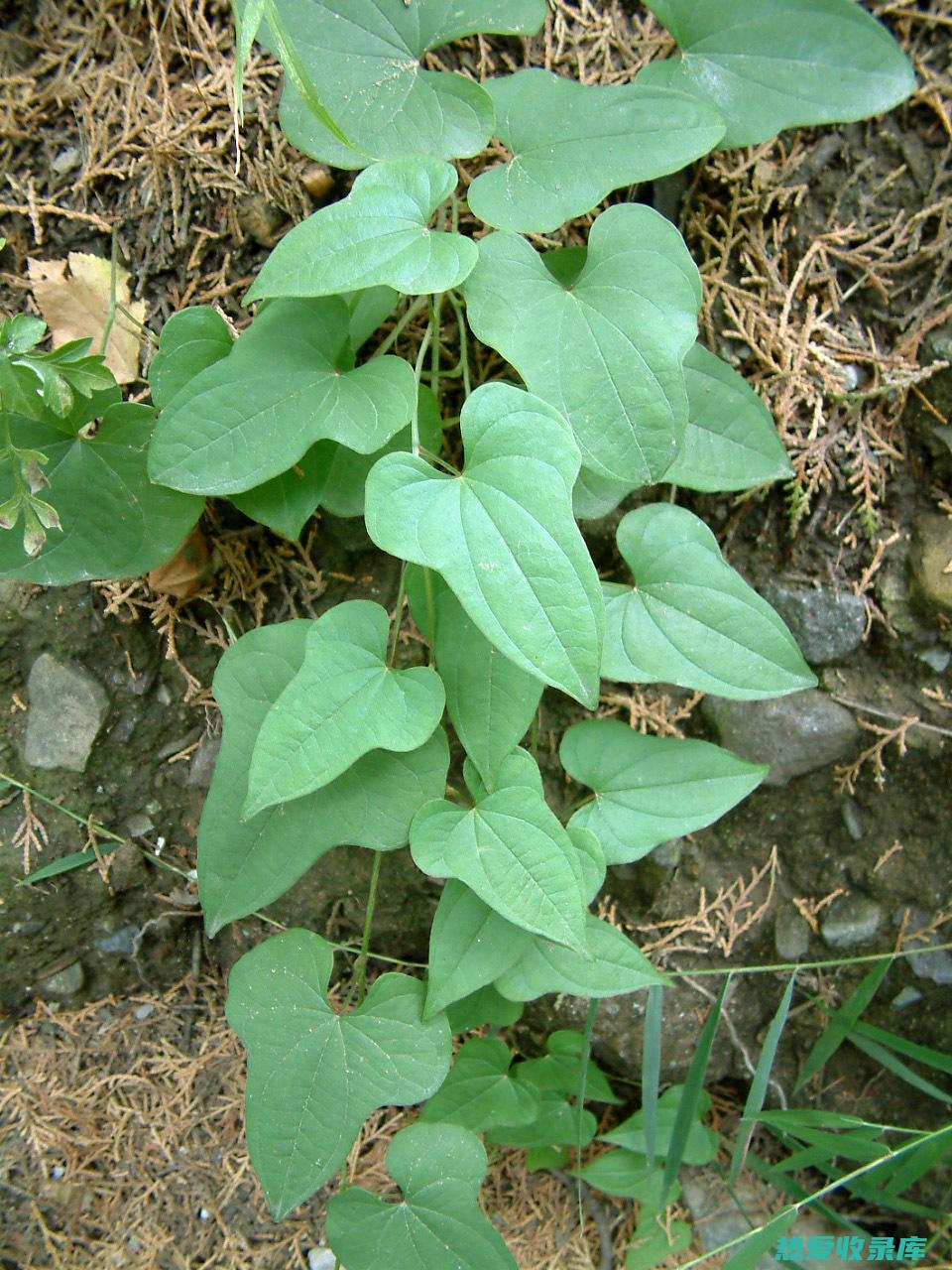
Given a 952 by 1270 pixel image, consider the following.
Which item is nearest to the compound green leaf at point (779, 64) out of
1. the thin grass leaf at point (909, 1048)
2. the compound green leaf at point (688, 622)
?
the compound green leaf at point (688, 622)

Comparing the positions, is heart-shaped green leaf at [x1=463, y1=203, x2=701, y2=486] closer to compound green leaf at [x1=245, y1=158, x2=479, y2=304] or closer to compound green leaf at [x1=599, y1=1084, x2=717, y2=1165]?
compound green leaf at [x1=245, y1=158, x2=479, y2=304]

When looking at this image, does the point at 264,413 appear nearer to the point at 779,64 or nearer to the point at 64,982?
the point at 779,64

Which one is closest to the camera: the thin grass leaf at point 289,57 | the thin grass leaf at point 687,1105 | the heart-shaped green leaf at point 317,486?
the thin grass leaf at point 289,57

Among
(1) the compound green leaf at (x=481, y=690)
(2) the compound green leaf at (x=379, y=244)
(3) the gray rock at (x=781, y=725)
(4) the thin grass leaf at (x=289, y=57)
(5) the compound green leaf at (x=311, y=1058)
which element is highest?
(4) the thin grass leaf at (x=289, y=57)

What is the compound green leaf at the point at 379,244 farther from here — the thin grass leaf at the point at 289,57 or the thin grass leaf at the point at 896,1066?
the thin grass leaf at the point at 896,1066

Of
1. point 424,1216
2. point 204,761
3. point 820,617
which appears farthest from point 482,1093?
point 820,617

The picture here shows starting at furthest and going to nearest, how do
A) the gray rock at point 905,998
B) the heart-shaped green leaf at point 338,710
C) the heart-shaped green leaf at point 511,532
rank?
1. the gray rock at point 905,998
2. the heart-shaped green leaf at point 338,710
3. the heart-shaped green leaf at point 511,532
